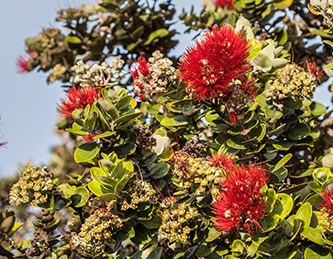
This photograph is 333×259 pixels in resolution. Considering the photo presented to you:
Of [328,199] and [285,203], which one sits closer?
[328,199]

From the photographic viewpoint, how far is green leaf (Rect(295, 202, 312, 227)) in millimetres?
2666

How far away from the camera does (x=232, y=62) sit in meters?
→ 2.70

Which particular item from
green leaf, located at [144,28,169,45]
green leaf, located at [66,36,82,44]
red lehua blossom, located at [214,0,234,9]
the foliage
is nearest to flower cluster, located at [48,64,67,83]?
green leaf, located at [66,36,82,44]

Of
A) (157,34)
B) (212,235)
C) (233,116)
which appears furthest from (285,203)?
(157,34)

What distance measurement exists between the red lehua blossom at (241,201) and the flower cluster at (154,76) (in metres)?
0.53

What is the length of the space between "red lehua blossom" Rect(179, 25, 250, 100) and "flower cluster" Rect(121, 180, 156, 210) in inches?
15.4

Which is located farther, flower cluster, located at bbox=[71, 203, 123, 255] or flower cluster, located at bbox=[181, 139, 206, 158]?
flower cluster, located at bbox=[181, 139, 206, 158]

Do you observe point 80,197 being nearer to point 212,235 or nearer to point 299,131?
point 212,235

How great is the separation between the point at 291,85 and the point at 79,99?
854 mm

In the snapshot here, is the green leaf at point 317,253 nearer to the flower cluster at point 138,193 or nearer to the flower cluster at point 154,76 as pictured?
the flower cluster at point 138,193

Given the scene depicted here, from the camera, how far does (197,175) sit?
8.66ft

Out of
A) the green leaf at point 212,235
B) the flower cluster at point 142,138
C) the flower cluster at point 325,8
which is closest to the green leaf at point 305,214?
the green leaf at point 212,235

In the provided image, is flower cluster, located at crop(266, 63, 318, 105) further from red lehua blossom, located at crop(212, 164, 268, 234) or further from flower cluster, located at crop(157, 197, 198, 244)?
flower cluster, located at crop(157, 197, 198, 244)

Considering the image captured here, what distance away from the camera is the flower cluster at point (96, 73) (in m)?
3.20
